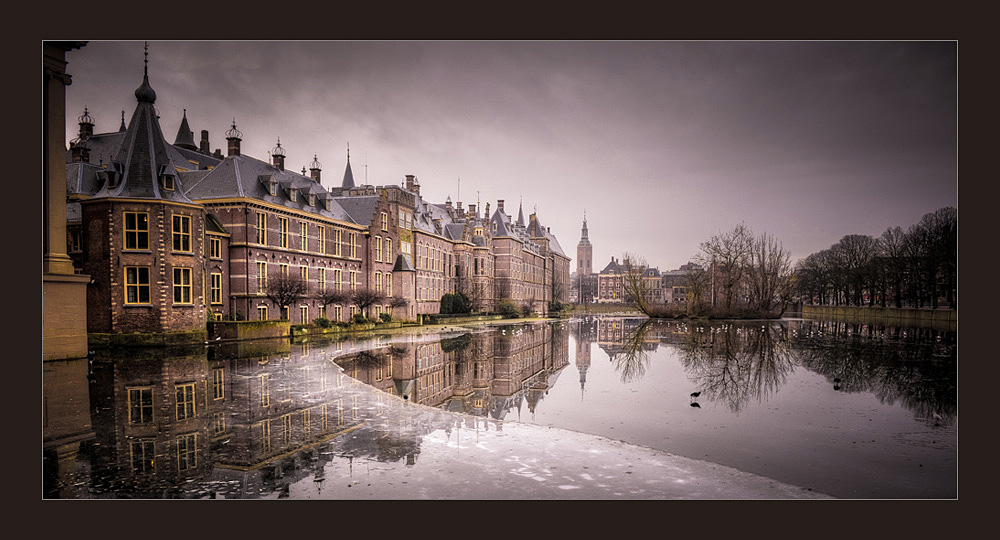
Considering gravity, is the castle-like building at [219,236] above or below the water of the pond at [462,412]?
above

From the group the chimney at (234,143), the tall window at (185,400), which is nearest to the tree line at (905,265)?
the tall window at (185,400)

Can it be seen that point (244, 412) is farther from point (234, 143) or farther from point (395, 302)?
point (395, 302)

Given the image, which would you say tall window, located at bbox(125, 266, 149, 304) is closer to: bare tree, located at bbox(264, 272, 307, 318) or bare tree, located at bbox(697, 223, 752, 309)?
bare tree, located at bbox(264, 272, 307, 318)

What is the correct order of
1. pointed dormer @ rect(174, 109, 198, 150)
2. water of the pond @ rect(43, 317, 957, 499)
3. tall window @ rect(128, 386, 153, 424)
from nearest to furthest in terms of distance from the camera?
water of the pond @ rect(43, 317, 957, 499)
tall window @ rect(128, 386, 153, 424)
pointed dormer @ rect(174, 109, 198, 150)

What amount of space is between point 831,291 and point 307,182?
5318 cm

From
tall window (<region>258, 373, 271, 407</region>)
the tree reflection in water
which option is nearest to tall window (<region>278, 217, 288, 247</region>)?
tall window (<region>258, 373, 271, 407</region>)

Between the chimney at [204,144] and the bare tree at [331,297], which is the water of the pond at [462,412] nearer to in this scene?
the bare tree at [331,297]

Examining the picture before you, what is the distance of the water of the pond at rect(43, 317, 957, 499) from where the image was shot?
8203mm

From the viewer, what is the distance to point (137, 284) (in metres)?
26.8

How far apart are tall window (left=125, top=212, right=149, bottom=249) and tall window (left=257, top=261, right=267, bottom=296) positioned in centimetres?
904

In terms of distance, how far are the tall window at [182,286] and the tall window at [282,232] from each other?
9.52 metres

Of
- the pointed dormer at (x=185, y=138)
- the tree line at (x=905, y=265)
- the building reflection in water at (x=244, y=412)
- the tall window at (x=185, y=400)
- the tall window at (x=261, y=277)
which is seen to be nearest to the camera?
the building reflection in water at (x=244, y=412)

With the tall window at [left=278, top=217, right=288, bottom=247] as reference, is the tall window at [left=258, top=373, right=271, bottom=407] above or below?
below

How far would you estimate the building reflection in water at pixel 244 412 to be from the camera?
7918mm
